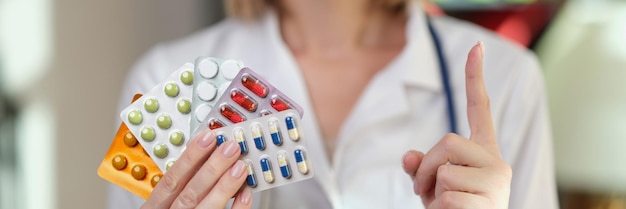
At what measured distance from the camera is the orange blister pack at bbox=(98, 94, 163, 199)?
57 cm

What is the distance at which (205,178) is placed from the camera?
1.80 feet

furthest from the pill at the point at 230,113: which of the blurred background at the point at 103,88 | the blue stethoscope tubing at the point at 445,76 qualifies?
the blurred background at the point at 103,88

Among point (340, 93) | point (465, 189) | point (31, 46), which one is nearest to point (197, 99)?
point (465, 189)

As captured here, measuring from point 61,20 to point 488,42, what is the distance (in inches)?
28.7

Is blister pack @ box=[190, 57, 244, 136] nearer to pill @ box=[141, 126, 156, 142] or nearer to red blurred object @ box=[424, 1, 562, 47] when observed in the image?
pill @ box=[141, 126, 156, 142]

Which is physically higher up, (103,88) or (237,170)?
(237,170)

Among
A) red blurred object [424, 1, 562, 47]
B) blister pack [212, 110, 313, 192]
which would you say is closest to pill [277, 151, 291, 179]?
blister pack [212, 110, 313, 192]

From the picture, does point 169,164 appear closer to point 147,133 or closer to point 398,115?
point 147,133

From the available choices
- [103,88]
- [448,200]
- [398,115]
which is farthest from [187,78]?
[103,88]

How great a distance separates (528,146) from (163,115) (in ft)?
1.25

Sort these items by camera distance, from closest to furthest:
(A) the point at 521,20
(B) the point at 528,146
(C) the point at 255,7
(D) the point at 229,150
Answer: (D) the point at 229,150
(B) the point at 528,146
(C) the point at 255,7
(A) the point at 521,20

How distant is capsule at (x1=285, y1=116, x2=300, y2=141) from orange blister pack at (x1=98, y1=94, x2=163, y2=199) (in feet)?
0.32

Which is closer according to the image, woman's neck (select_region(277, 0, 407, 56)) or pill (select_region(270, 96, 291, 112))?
pill (select_region(270, 96, 291, 112))

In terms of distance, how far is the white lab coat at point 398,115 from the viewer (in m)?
0.78
